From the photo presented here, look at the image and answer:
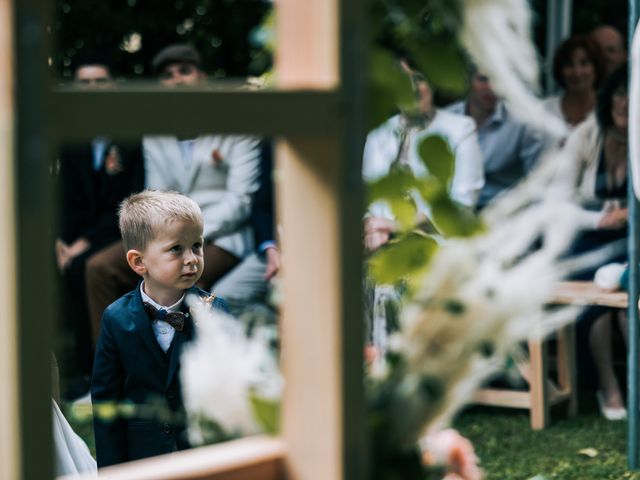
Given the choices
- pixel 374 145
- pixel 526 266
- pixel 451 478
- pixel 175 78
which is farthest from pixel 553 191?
pixel 175 78

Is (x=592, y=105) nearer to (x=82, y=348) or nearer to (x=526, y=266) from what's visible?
(x=82, y=348)

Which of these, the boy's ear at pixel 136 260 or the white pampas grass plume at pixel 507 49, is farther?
the boy's ear at pixel 136 260

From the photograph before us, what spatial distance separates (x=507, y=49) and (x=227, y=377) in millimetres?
450

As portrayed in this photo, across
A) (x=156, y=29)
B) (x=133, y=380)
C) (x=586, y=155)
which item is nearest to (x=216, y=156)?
(x=586, y=155)

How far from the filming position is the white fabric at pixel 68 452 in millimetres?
2445

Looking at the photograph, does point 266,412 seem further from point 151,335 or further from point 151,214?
point 151,214

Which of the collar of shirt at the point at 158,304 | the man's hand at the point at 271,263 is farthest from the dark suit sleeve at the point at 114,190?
the collar of shirt at the point at 158,304

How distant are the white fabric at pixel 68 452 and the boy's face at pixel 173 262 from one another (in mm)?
669

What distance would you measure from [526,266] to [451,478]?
39 centimetres

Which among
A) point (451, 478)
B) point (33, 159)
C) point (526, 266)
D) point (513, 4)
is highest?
point (513, 4)

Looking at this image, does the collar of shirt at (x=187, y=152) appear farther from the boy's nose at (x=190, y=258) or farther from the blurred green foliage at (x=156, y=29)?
the blurred green foliage at (x=156, y=29)

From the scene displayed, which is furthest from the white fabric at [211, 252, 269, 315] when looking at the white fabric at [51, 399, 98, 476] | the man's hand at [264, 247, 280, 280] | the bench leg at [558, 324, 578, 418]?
the white fabric at [51, 399, 98, 476]

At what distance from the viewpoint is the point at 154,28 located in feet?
27.4

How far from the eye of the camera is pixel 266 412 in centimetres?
129
